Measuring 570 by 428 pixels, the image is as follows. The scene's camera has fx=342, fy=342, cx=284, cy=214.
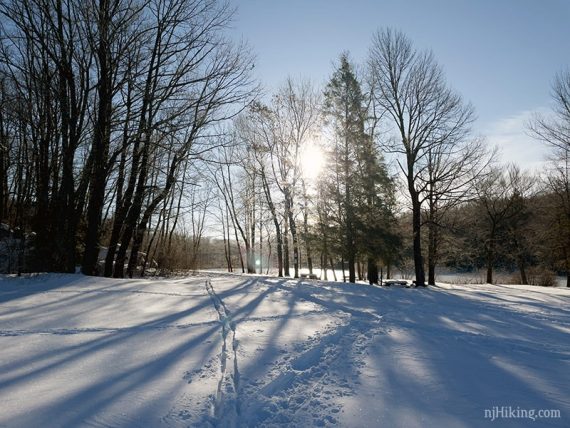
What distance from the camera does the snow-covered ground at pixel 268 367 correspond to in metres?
2.57

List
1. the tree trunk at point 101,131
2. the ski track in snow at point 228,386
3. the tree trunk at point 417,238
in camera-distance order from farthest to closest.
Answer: the tree trunk at point 417,238 < the tree trunk at point 101,131 < the ski track in snow at point 228,386

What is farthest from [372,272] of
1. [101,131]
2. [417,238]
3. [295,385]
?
[295,385]

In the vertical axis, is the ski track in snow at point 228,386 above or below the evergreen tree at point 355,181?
below

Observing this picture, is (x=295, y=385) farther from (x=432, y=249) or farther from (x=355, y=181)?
(x=432, y=249)

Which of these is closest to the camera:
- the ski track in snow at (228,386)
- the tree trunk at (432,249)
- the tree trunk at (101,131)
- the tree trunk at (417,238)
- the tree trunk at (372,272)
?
the ski track in snow at (228,386)

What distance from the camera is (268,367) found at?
353cm

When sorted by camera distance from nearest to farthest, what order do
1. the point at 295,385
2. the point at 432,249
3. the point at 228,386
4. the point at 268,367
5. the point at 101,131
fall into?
the point at 228,386, the point at 295,385, the point at 268,367, the point at 101,131, the point at 432,249

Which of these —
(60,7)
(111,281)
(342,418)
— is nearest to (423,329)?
(342,418)

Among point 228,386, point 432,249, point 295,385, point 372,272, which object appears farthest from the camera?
point 432,249

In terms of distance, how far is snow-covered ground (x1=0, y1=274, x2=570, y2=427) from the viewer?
8.44 feet

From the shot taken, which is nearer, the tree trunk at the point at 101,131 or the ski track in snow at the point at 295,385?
the ski track in snow at the point at 295,385

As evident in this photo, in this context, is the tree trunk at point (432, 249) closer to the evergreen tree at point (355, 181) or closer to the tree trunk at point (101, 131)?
the evergreen tree at point (355, 181)

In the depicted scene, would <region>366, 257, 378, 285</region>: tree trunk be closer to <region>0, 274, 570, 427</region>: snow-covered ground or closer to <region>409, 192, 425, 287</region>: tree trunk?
<region>409, 192, 425, 287</region>: tree trunk

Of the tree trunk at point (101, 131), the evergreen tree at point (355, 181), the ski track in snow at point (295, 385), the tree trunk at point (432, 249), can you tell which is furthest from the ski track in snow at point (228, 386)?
the tree trunk at point (432, 249)
